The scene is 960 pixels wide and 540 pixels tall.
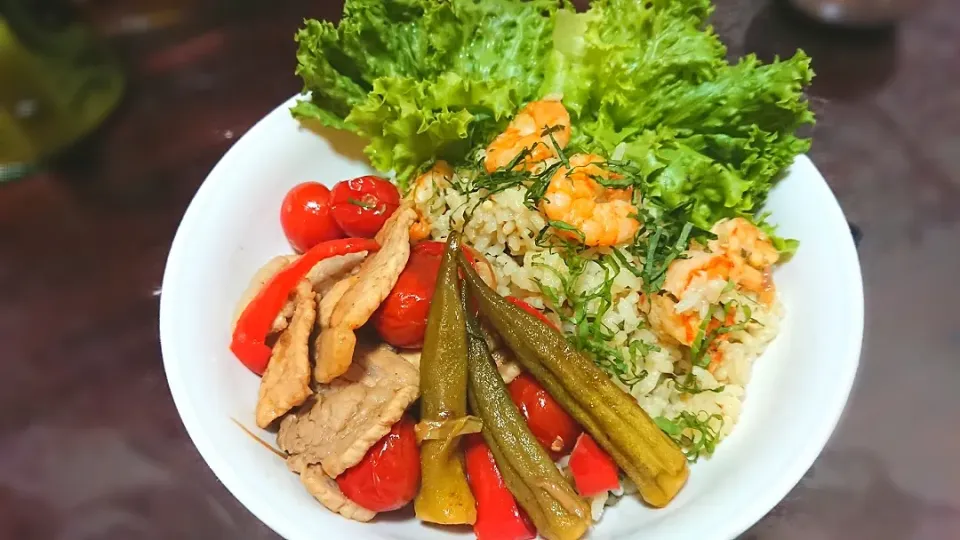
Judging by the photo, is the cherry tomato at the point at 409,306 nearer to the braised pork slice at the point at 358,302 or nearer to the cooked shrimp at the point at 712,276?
the braised pork slice at the point at 358,302

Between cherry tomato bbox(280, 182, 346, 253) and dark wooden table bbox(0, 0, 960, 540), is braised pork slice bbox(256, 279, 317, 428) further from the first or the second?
dark wooden table bbox(0, 0, 960, 540)

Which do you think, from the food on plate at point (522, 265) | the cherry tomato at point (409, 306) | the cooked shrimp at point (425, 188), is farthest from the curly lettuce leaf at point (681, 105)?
the cherry tomato at point (409, 306)

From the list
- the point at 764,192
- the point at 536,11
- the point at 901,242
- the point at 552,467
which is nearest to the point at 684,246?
the point at 764,192

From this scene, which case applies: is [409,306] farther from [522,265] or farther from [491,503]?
[491,503]

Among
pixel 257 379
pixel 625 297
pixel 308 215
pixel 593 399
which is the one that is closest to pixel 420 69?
pixel 308 215

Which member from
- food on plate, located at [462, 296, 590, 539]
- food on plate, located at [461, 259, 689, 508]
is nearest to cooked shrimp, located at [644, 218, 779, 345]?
food on plate, located at [461, 259, 689, 508]

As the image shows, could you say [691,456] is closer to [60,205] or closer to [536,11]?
[536,11]
